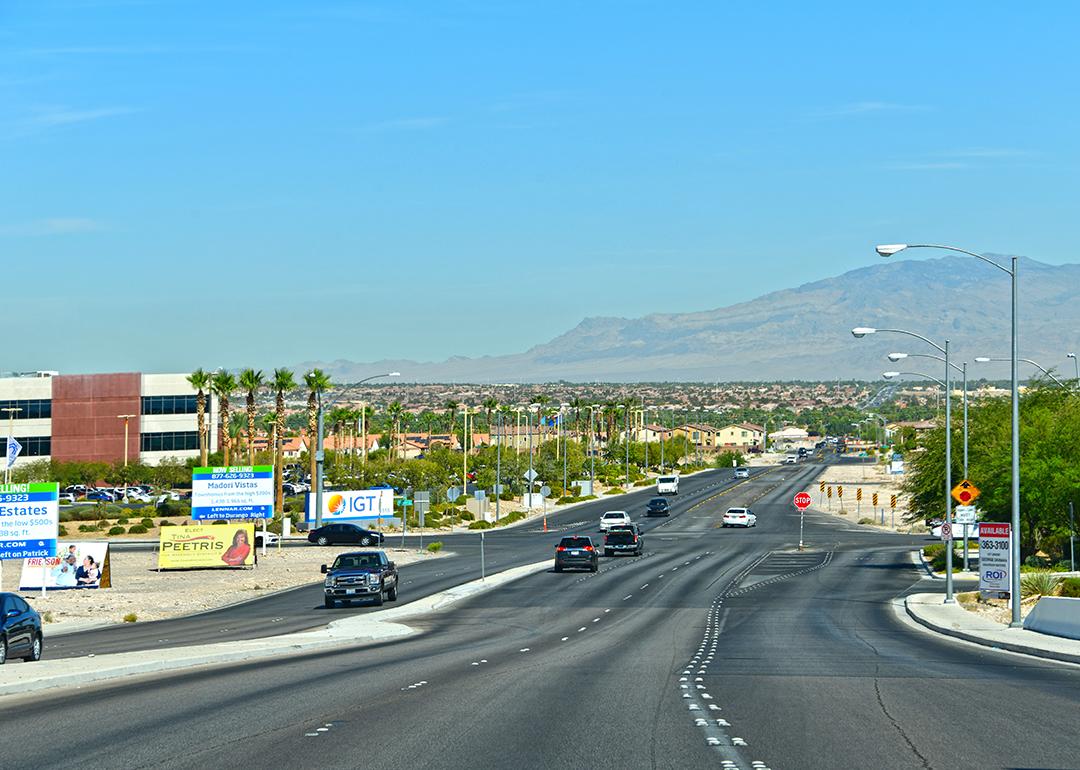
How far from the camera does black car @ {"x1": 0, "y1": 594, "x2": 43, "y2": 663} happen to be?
82.4ft

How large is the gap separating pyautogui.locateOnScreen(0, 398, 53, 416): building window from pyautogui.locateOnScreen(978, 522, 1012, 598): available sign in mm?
119162

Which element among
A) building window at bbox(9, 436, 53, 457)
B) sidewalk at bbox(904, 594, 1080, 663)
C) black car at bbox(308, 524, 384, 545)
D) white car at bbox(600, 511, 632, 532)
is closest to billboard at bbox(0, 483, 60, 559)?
sidewalk at bbox(904, 594, 1080, 663)

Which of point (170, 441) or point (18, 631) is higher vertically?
point (170, 441)

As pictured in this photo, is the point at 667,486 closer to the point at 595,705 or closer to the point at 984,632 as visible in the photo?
the point at 984,632

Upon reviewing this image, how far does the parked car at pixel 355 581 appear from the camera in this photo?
141 feet

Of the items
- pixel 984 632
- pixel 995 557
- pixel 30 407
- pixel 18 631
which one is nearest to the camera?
pixel 18 631

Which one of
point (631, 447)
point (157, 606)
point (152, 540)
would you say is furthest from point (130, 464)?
point (157, 606)

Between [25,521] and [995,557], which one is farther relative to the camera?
[25,521]

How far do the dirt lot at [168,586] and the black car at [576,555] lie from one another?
9.84m

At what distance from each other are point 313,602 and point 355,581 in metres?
4.15

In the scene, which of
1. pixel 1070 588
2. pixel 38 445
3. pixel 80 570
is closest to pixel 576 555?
pixel 80 570

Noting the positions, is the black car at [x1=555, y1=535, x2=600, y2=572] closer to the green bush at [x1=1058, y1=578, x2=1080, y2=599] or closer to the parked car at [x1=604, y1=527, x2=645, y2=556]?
the parked car at [x1=604, y1=527, x2=645, y2=556]

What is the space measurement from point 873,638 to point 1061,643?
4.78 meters

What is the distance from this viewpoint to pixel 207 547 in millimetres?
60812
